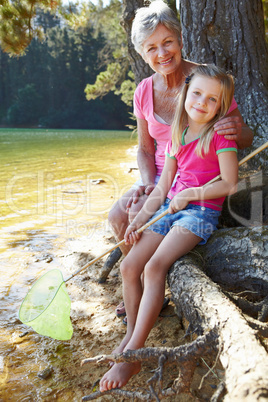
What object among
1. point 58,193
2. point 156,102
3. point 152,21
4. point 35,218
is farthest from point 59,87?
point 152,21

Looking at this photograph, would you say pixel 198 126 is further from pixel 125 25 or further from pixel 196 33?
pixel 125 25

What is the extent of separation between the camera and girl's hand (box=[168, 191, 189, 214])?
1862mm

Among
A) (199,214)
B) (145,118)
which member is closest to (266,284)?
(199,214)

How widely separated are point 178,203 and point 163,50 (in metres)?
0.90

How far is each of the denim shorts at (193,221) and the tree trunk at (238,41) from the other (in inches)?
41.1

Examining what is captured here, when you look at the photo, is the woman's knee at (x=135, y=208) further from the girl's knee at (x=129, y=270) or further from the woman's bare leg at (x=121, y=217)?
the girl's knee at (x=129, y=270)

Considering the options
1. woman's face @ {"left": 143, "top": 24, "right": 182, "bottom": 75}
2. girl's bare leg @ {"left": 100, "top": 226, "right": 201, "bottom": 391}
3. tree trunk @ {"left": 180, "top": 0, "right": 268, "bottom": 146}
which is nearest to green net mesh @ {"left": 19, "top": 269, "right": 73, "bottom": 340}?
girl's bare leg @ {"left": 100, "top": 226, "right": 201, "bottom": 391}

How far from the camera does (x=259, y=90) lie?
265 cm

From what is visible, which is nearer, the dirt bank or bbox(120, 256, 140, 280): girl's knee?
the dirt bank

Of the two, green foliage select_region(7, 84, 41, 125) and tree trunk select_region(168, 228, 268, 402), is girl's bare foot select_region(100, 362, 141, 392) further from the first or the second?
green foliage select_region(7, 84, 41, 125)

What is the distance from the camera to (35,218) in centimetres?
428

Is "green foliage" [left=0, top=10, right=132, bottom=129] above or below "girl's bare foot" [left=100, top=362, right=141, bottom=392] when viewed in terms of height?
above

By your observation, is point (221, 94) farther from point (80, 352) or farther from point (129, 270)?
point (80, 352)

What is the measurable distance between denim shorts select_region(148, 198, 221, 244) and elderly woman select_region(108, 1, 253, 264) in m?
0.26
